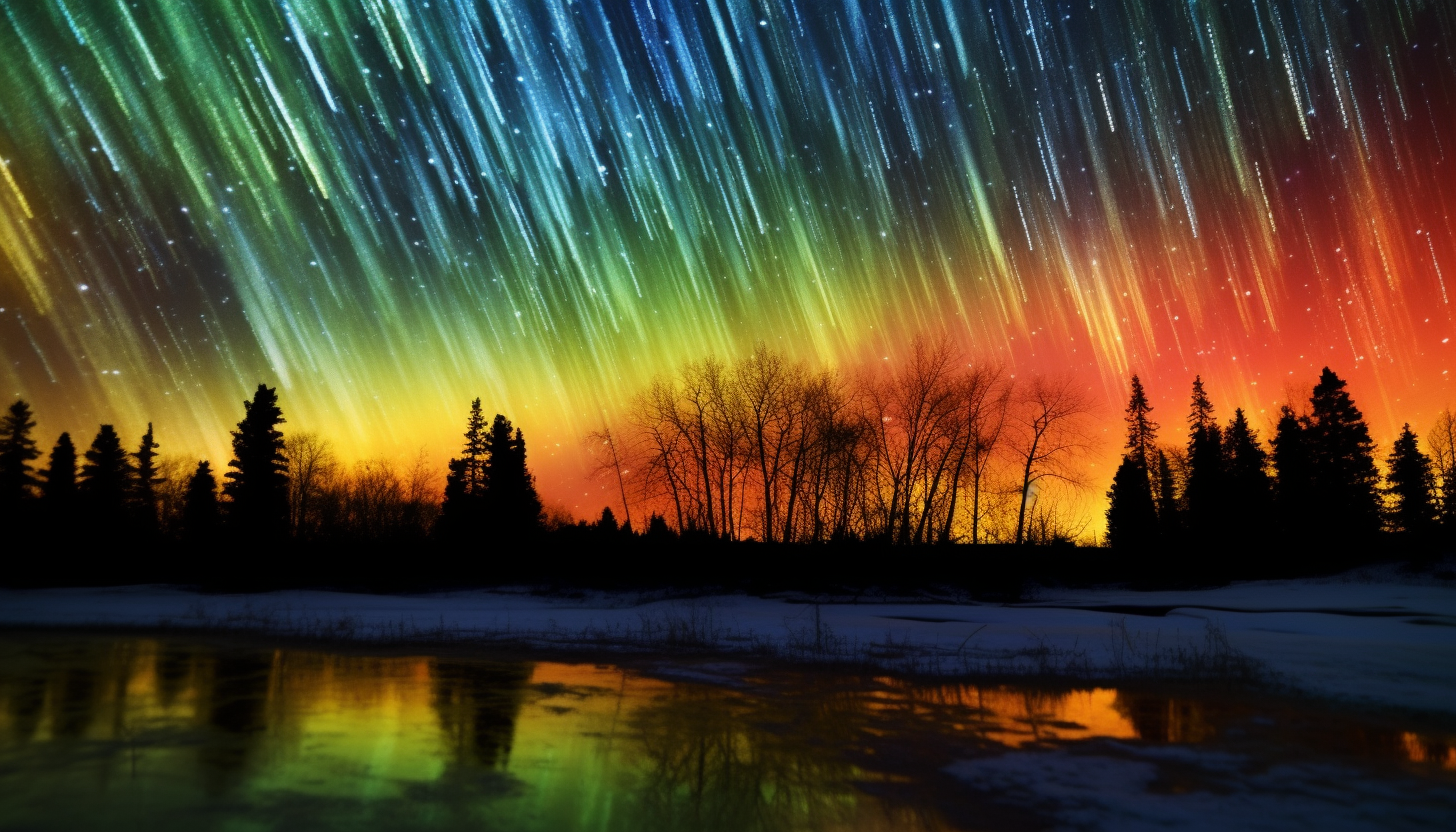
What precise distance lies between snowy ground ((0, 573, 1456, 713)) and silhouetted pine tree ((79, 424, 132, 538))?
67.5ft

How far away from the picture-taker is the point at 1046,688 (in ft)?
42.3

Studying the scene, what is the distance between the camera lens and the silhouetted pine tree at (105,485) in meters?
58.2

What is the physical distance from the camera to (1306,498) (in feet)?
180

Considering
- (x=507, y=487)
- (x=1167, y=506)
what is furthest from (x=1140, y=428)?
(x=507, y=487)

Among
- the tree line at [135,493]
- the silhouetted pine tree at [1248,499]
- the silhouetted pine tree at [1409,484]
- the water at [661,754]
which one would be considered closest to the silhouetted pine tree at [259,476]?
the tree line at [135,493]

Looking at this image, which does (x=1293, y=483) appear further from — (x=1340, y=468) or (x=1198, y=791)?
(x=1198, y=791)

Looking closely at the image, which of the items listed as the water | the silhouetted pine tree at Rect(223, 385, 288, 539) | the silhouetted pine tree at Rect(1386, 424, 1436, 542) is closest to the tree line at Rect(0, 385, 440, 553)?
the silhouetted pine tree at Rect(223, 385, 288, 539)

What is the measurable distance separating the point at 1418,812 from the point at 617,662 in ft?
40.6

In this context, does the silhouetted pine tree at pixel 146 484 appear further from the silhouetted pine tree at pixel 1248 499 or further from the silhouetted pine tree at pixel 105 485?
the silhouetted pine tree at pixel 1248 499

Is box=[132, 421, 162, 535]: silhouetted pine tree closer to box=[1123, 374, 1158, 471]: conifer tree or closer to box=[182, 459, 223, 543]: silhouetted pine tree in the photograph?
box=[182, 459, 223, 543]: silhouetted pine tree

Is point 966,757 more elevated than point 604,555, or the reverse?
point 604,555

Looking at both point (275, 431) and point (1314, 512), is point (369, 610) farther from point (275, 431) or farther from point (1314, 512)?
point (1314, 512)

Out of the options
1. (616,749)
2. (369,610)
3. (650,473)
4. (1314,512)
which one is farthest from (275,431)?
(1314,512)

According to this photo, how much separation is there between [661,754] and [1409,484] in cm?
7363
